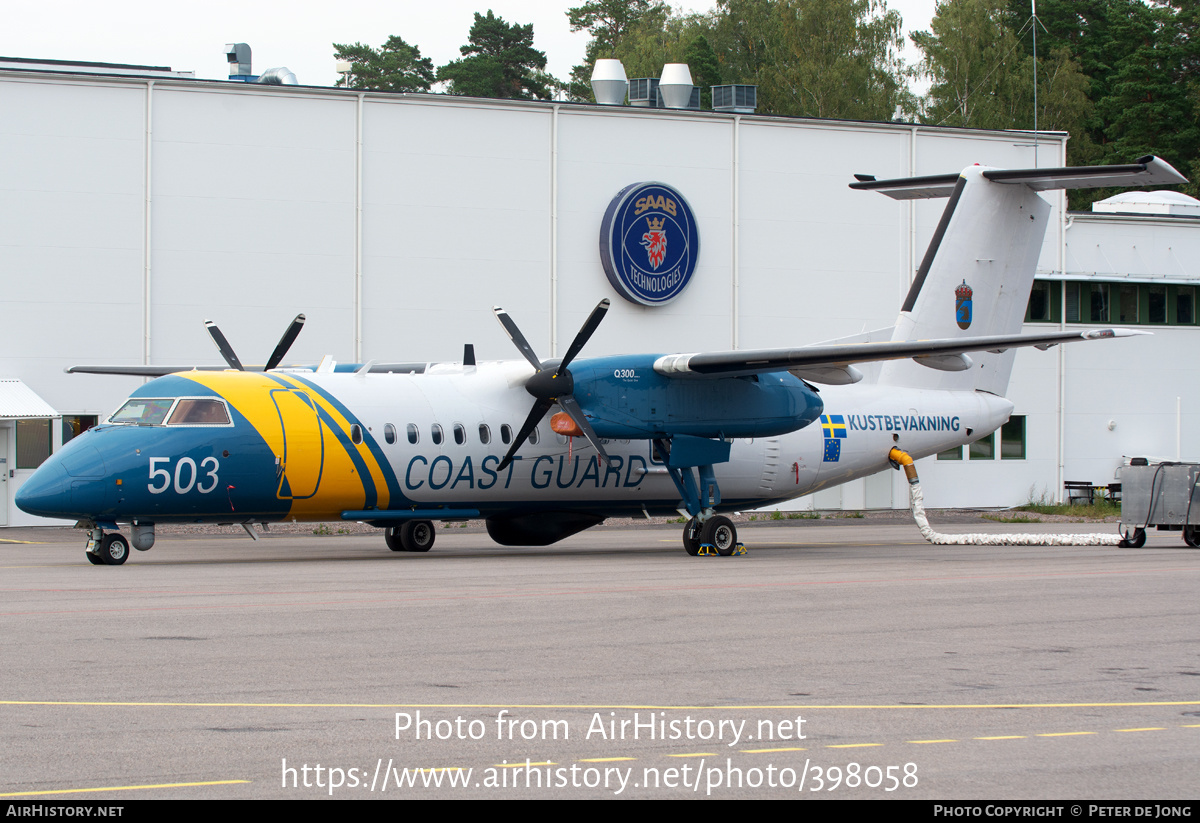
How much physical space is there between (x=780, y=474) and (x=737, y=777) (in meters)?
17.8

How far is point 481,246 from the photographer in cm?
3353

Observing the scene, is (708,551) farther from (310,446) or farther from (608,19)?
(608,19)

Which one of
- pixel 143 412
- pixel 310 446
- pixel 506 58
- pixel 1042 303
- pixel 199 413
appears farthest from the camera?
pixel 506 58

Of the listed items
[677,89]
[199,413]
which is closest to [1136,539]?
[199,413]

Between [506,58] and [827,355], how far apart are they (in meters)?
63.1

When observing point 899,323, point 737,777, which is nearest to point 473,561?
point 899,323

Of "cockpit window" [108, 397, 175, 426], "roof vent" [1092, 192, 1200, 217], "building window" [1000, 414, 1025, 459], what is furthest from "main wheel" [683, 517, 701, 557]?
"roof vent" [1092, 192, 1200, 217]

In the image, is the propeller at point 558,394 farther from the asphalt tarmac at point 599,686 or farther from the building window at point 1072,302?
the building window at point 1072,302

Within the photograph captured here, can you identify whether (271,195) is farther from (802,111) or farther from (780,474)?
(802,111)

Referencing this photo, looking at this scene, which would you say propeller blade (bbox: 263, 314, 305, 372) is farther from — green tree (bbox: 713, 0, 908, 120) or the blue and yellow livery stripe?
green tree (bbox: 713, 0, 908, 120)

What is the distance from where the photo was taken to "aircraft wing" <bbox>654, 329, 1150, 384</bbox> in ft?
65.3

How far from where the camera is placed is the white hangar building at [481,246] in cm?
2988

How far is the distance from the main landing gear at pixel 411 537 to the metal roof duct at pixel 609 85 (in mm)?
18086

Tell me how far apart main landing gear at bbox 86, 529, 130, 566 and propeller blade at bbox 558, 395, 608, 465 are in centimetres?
700
